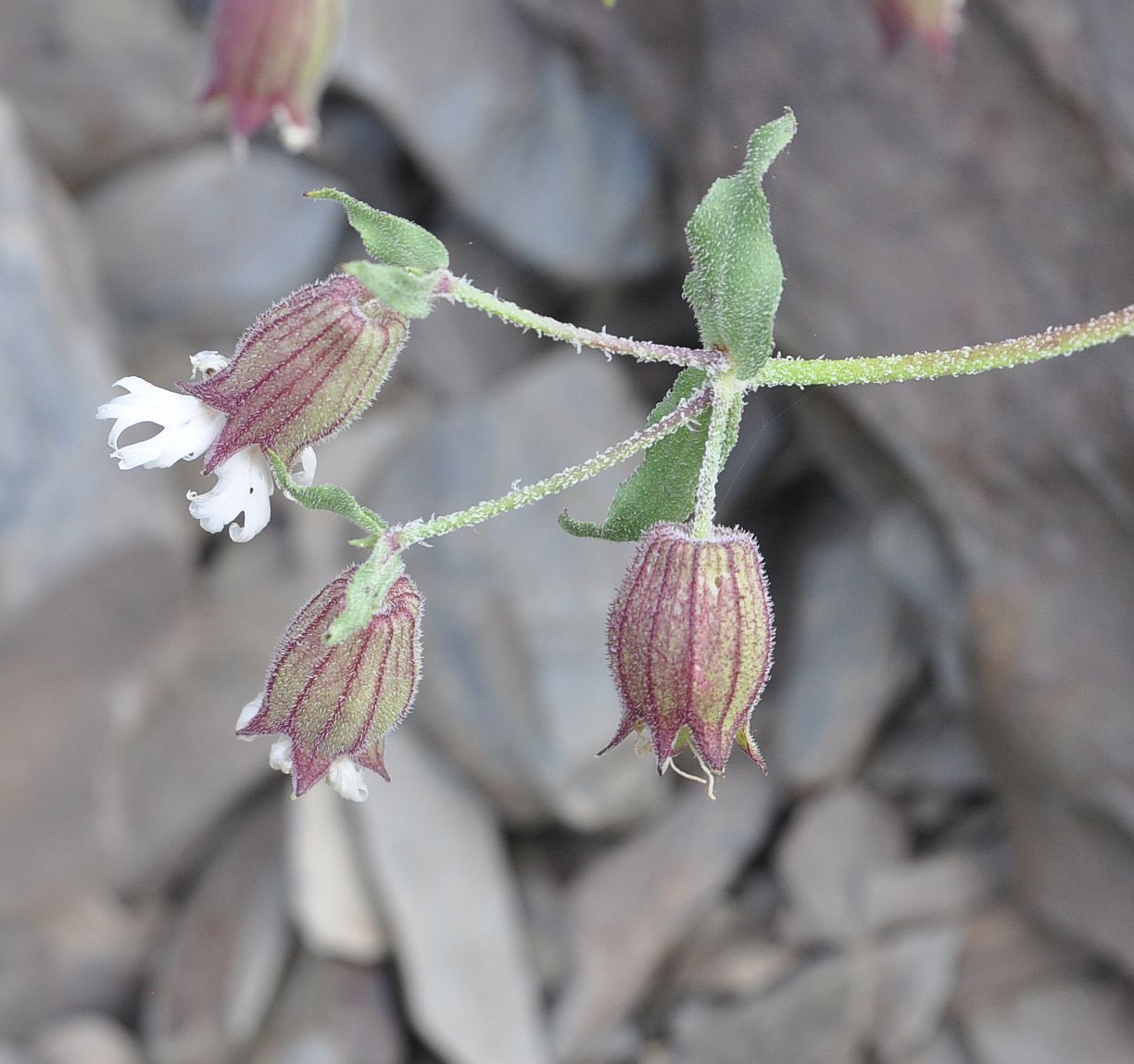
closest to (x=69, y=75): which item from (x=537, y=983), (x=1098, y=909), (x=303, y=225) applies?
(x=303, y=225)

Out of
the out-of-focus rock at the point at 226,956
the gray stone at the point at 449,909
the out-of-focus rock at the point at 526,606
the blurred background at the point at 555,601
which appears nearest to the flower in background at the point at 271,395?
the blurred background at the point at 555,601

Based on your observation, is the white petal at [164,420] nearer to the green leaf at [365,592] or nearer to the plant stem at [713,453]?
the green leaf at [365,592]

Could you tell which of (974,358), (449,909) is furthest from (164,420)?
(449,909)

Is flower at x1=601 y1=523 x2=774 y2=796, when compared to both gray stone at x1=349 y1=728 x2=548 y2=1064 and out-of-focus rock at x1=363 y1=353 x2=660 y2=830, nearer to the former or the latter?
out-of-focus rock at x1=363 y1=353 x2=660 y2=830

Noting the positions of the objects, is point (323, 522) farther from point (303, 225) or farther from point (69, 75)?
point (69, 75)

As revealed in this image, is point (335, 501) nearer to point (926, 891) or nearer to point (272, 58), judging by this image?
point (272, 58)

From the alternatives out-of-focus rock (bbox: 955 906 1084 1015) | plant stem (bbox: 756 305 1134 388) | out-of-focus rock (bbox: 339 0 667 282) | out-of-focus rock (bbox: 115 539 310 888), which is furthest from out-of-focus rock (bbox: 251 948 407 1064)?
plant stem (bbox: 756 305 1134 388)
